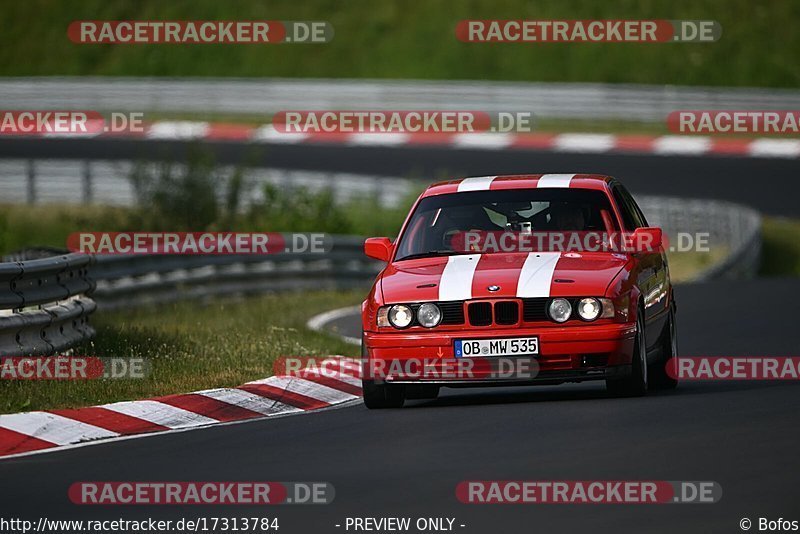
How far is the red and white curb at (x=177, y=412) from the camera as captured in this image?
1036cm

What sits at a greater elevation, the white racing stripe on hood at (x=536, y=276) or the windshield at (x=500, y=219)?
the windshield at (x=500, y=219)

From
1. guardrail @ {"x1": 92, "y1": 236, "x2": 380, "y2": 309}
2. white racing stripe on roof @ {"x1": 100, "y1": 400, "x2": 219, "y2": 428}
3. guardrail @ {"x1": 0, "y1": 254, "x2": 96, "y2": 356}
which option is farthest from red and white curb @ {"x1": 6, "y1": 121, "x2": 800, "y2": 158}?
white racing stripe on roof @ {"x1": 100, "y1": 400, "x2": 219, "y2": 428}

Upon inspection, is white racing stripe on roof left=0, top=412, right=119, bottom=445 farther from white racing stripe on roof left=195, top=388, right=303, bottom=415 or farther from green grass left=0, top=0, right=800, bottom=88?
green grass left=0, top=0, right=800, bottom=88

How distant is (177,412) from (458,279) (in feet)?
6.28

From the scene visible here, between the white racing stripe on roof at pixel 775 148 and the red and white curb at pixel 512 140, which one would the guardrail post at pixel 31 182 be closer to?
the red and white curb at pixel 512 140

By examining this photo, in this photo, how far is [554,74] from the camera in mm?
49500

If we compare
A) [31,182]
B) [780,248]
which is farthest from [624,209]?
[31,182]

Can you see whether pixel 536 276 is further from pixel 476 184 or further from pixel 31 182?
pixel 31 182

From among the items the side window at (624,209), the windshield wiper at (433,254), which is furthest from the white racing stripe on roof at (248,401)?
the side window at (624,209)

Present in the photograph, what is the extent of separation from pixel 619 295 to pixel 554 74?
127 ft

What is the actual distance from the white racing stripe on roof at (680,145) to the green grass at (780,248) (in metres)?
7.41

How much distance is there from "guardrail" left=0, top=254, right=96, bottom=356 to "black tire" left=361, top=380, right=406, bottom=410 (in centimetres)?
238

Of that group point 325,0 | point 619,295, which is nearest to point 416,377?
point 619,295

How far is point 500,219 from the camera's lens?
490 inches
